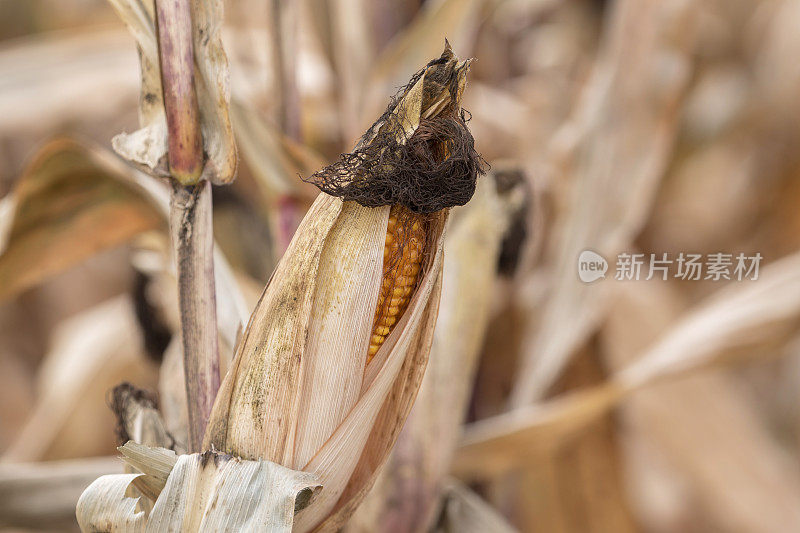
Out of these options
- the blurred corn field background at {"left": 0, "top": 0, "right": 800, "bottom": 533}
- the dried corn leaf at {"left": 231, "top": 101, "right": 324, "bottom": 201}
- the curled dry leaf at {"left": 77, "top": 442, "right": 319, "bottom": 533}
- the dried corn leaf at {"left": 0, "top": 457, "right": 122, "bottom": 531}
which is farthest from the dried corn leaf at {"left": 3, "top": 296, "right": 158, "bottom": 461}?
the curled dry leaf at {"left": 77, "top": 442, "right": 319, "bottom": 533}

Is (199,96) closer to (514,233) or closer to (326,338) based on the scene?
(326,338)

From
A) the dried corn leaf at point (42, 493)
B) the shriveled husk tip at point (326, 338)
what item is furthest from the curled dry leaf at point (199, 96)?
the dried corn leaf at point (42, 493)

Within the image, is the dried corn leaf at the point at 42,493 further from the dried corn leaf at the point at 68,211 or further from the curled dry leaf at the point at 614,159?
the curled dry leaf at the point at 614,159

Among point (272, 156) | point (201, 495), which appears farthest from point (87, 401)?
point (201, 495)

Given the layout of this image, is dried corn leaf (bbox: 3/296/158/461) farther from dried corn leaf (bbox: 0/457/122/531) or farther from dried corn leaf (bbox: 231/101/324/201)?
dried corn leaf (bbox: 231/101/324/201)

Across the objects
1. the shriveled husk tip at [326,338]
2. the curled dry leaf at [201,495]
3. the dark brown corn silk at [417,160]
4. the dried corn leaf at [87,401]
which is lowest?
the dried corn leaf at [87,401]

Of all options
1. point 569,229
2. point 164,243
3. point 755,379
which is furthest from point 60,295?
point 755,379

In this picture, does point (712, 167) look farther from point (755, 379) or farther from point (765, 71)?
point (755, 379)
